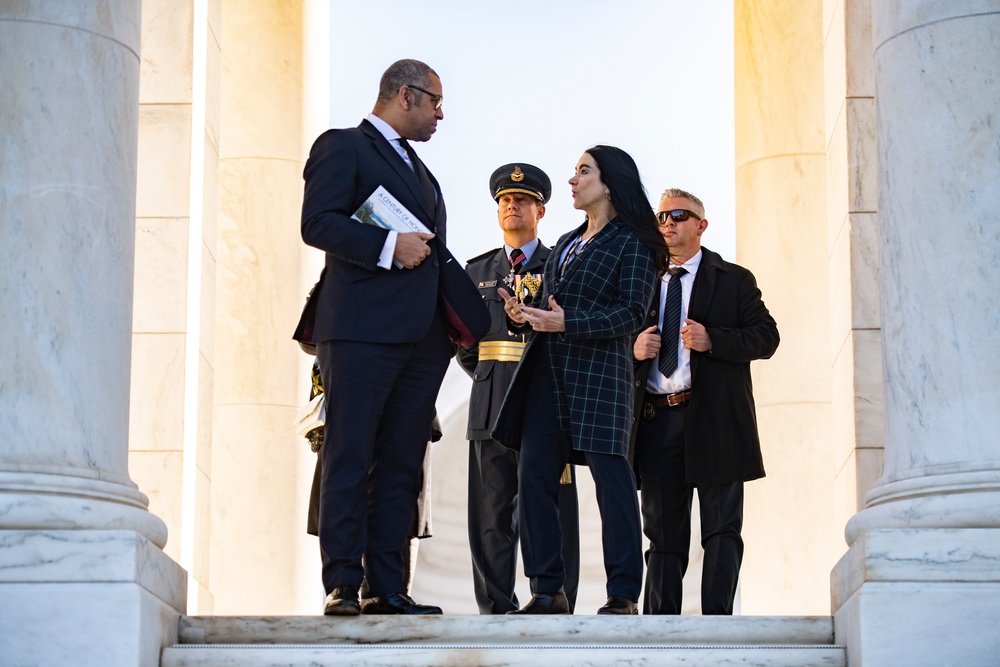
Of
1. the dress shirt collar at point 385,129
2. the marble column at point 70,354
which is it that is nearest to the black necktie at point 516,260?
the dress shirt collar at point 385,129

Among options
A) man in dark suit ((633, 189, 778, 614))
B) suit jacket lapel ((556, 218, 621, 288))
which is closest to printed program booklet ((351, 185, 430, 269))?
suit jacket lapel ((556, 218, 621, 288))

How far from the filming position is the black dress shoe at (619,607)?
40.0ft

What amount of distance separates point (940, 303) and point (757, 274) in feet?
26.4

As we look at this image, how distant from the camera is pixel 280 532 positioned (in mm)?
19266

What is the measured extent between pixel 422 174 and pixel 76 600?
4193 millimetres

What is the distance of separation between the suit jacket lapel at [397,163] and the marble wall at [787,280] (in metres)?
7.27

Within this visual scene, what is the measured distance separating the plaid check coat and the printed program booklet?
1329 millimetres

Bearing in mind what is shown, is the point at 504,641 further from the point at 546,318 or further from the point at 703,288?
the point at 703,288

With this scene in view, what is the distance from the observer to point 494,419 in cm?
1434

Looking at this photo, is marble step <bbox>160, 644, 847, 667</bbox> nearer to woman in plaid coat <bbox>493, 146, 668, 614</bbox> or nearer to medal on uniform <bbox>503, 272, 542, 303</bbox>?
woman in plaid coat <bbox>493, 146, 668, 614</bbox>

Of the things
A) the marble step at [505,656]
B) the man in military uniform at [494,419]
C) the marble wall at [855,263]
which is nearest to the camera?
the marble step at [505,656]

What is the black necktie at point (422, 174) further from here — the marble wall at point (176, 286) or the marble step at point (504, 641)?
the marble wall at point (176, 286)

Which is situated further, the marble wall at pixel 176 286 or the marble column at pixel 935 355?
the marble wall at pixel 176 286

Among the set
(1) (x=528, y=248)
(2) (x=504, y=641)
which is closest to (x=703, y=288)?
(1) (x=528, y=248)
